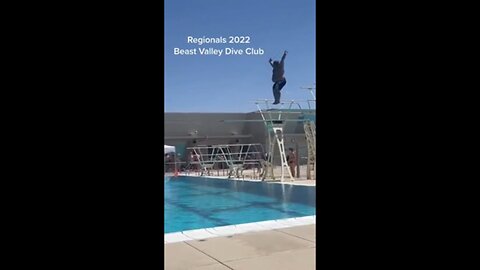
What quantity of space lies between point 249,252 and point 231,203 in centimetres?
519

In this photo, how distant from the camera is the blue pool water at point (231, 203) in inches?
274

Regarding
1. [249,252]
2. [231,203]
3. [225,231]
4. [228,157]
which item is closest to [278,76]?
[228,157]

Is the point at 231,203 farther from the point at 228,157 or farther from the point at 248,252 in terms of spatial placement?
the point at 228,157

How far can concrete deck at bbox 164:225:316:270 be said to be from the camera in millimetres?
3083

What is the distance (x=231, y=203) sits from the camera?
339 inches

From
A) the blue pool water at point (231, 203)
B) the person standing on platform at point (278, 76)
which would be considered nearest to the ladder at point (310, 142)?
the blue pool water at point (231, 203)

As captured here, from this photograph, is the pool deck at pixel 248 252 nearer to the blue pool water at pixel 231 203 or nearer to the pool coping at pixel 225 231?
the pool coping at pixel 225 231

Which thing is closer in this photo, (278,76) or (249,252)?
(249,252)
